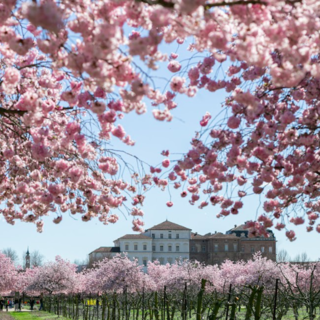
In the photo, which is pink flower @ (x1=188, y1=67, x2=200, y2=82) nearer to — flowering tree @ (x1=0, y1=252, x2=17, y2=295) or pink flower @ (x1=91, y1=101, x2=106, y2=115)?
pink flower @ (x1=91, y1=101, x2=106, y2=115)

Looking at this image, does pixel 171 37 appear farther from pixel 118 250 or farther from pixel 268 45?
pixel 118 250

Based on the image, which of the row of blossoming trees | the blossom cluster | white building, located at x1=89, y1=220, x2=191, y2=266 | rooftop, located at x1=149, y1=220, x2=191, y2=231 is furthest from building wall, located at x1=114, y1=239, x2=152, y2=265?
the blossom cluster

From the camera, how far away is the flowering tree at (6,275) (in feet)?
148

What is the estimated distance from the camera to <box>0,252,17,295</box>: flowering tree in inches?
1774

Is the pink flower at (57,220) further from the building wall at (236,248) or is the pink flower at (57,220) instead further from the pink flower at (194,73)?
the building wall at (236,248)

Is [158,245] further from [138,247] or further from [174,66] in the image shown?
[174,66]

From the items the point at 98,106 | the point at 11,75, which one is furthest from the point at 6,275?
the point at 98,106

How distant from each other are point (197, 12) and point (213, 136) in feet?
12.1

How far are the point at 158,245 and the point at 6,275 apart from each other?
139 feet

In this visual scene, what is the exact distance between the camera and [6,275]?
45.1 metres

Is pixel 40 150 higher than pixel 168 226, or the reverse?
pixel 168 226

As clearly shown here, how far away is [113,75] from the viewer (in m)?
3.98

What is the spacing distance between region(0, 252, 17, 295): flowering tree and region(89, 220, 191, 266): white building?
37263 mm

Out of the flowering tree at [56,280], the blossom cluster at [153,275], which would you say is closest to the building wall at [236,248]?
the blossom cluster at [153,275]
